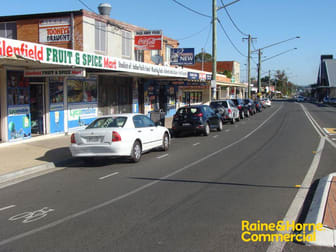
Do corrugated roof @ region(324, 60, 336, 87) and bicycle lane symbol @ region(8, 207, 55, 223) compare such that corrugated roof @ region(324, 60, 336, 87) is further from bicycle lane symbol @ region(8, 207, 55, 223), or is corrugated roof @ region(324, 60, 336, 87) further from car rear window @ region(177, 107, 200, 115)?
bicycle lane symbol @ region(8, 207, 55, 223)

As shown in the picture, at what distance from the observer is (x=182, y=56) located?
1239 inches

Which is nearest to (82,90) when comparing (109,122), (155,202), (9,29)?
(109,122)

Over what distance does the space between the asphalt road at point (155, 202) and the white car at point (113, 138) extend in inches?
17.5

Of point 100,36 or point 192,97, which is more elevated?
point 100,36

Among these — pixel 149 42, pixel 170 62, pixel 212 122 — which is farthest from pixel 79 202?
pixel 170 62

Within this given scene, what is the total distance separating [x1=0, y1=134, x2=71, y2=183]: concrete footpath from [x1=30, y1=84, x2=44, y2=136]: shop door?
723 millimetres

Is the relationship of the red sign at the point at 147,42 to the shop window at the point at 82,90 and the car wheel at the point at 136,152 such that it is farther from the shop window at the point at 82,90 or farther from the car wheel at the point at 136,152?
the car wheel at the point at 136,152

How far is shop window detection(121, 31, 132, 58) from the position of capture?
25.5m

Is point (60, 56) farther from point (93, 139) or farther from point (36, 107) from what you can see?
point (93, 139)

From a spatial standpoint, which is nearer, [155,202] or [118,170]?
[155,202]

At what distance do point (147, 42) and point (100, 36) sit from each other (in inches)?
131

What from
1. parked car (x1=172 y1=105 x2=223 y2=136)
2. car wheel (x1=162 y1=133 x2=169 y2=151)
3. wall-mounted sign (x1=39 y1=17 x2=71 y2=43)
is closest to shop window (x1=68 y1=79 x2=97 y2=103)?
wall-mounted sign (x1=39 y1=17 x2=71 y2=43)

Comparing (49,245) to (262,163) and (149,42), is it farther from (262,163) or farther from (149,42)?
(149,42)

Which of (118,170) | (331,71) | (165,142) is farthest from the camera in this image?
(331,71)
